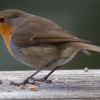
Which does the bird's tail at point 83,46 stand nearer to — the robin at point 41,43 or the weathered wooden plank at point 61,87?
the robin at point 41,43

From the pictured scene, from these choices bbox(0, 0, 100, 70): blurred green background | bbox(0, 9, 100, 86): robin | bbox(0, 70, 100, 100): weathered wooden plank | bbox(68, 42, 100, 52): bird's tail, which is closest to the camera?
bbox(0, 70, 100, 100): weathered wooden plank

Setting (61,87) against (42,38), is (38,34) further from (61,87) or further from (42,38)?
(61,87)

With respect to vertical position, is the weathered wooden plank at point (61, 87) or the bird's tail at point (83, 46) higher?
the bird's tail at point (83, 46)

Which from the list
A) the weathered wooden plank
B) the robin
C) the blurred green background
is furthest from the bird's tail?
the blurred green background

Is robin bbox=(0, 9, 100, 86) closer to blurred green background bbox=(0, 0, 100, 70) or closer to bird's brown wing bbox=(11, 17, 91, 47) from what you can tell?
bird's brown wing bbox=(11, 17, 91, 47)

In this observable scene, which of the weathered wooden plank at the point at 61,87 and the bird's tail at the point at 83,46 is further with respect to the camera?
the bird's tail at the point at 83,46

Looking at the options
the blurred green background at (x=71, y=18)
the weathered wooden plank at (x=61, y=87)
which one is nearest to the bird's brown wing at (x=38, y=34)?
the weathered wooden plank at (x=61, y=87)

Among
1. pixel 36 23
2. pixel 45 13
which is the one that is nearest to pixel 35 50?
pixel 36 23

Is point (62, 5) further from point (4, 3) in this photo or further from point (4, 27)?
point (4, 27)
